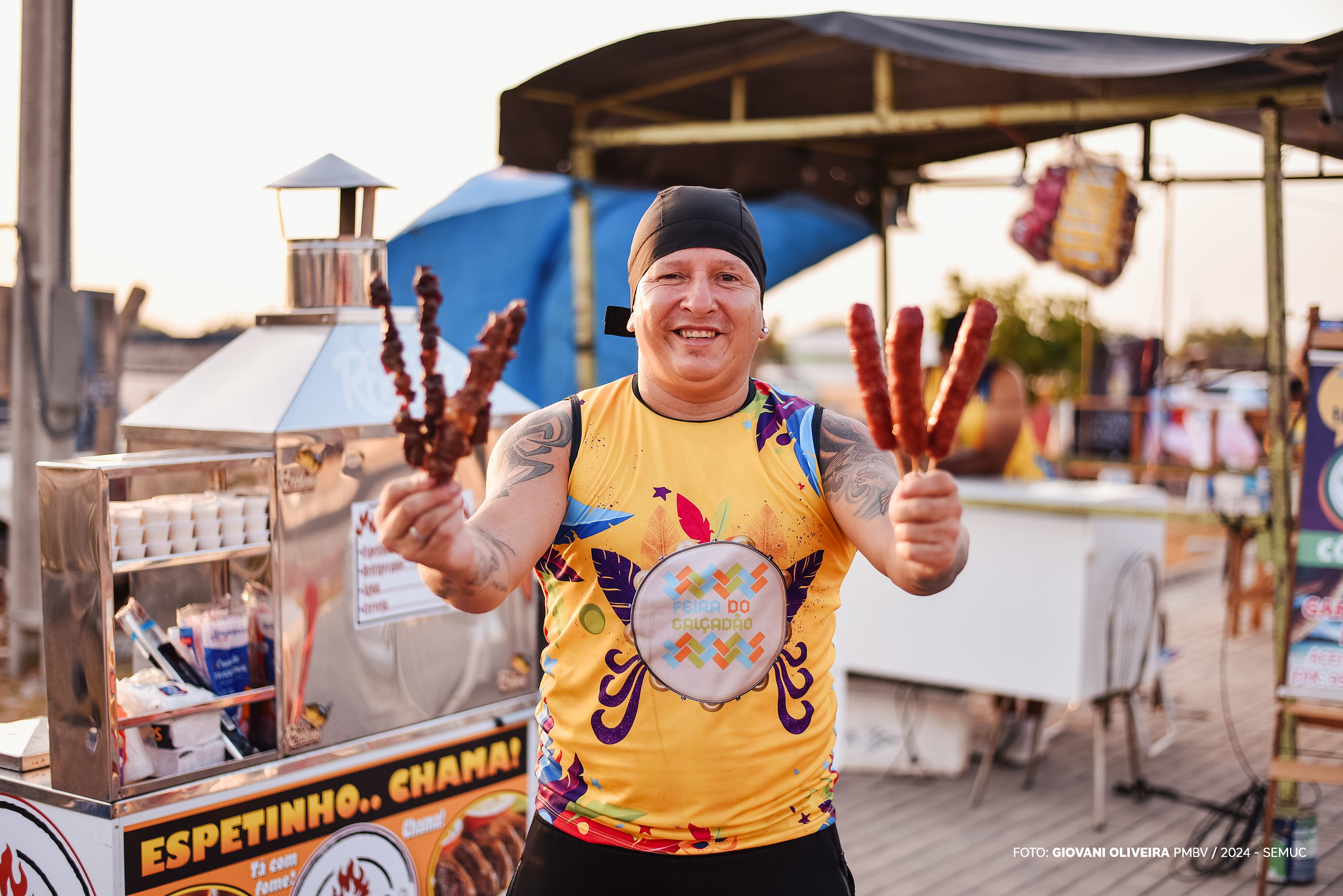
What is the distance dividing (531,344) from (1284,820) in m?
4.10

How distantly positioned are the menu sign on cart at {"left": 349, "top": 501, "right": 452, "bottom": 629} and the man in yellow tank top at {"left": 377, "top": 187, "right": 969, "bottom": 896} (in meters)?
0.92

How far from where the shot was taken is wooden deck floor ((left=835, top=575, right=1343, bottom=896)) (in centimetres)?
418

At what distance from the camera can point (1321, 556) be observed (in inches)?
158

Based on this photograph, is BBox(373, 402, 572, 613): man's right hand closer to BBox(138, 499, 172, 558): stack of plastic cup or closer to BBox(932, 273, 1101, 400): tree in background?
BBox(138, 499, 172, 558): stack of plastic cup

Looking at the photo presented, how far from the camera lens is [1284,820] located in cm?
421

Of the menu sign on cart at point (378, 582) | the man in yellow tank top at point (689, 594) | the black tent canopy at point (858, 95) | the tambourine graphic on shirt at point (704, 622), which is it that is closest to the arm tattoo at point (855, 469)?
the man in yellow tank top at point (689, 594)

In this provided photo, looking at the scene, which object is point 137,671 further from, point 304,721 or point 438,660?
point 438,660

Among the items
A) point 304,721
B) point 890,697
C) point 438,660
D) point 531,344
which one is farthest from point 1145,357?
point 304,721

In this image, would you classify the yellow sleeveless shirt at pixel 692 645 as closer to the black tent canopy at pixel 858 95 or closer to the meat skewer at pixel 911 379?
the meat skewer at pixel 911 379

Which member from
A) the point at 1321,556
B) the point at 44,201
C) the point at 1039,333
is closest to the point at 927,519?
the point at 1321,556

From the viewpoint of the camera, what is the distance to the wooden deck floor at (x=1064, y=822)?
4180 mm

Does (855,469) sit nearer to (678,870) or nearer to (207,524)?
(678,870)

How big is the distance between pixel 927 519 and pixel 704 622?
517 mm

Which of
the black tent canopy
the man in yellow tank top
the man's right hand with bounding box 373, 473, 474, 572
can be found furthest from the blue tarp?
the man's right hand with bounding box 373, 473, 474, 572
